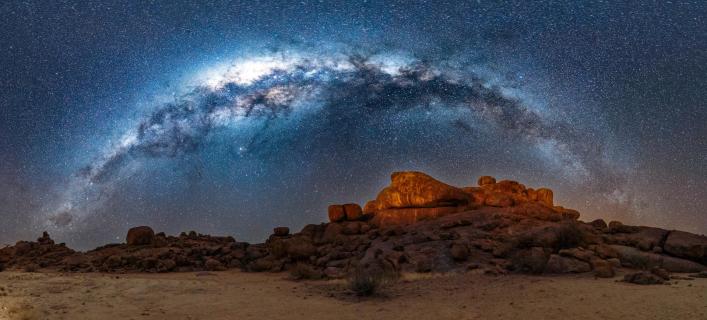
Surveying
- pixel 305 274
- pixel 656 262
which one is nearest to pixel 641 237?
pixel 656 262

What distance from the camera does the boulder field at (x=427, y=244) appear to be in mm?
16875

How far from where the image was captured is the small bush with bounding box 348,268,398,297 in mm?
13359

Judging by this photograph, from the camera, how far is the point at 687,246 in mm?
17328

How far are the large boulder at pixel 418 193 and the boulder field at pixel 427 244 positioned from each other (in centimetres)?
6

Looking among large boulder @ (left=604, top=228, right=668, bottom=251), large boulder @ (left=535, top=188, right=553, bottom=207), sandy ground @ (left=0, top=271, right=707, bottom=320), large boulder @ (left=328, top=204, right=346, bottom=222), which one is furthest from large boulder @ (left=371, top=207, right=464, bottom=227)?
sandy ground @ (left=0, top=271, right=707, bottom=320)

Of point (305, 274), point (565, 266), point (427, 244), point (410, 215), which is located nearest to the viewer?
point (565, 266)

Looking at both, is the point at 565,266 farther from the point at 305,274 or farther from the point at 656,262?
the point at 305,274

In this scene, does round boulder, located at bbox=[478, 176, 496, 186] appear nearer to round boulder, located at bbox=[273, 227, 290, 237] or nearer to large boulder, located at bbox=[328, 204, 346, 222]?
large boulder, located at bbox=[328, 204, 346, 222]

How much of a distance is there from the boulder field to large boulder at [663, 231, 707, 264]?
35mm

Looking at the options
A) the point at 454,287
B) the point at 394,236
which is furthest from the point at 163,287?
the point at 394,236

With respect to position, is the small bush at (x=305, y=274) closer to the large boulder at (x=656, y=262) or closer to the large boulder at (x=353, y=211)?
the large boulder at (x=353, y=211)

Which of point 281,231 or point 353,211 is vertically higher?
point 353,211

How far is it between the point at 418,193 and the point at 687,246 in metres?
13.1

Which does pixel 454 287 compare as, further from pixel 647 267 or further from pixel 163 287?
pixel 163 287
